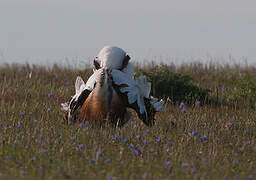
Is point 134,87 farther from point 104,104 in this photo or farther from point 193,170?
point 193,170

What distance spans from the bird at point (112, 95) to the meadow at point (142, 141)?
0.16 meters

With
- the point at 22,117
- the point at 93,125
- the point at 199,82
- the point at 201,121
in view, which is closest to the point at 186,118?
the point at 201,121

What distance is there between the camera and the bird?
6.28 meters

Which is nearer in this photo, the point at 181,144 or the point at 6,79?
the point at 181,144

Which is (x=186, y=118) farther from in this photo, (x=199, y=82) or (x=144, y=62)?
(x=144, y=62)

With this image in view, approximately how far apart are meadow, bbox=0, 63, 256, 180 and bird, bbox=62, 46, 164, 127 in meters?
0.16

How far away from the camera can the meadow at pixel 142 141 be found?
4668mm

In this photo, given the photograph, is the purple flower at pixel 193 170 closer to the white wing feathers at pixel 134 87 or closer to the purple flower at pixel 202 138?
the purple flower at pixel 202 138

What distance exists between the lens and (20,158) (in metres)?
4.98

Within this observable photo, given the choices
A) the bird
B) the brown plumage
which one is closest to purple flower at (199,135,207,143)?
the bird

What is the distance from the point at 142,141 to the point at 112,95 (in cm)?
72

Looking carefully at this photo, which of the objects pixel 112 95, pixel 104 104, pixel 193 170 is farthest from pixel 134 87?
pixel 193 170

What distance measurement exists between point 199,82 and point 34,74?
4.05 m

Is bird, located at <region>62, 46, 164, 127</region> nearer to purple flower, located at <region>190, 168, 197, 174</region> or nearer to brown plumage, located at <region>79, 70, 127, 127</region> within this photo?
brown plumage, located at <region>79, 70, 127, 127</region>
